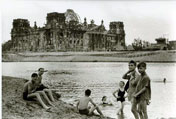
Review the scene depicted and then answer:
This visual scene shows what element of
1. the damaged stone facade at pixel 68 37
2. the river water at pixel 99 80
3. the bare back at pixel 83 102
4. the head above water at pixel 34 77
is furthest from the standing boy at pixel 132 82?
the head above water at pixel 34 77

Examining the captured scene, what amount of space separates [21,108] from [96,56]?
1222 mm

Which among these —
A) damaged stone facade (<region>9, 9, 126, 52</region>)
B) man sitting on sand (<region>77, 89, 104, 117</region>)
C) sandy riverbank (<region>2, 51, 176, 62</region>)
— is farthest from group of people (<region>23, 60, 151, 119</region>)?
damaged stone facade (<region>9, 9, 126, 52</region>)

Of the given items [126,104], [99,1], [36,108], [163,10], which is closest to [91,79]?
[126,104]

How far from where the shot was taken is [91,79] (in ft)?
11.9

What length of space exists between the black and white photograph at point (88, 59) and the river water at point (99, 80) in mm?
13

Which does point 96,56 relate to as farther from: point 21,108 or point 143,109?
point 21,108

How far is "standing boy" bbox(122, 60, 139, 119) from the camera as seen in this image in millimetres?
3314

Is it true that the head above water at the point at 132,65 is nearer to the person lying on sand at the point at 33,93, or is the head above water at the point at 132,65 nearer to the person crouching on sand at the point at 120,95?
the person crouching on sand at the point at 120,95

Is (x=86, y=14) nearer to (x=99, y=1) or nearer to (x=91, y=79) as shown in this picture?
(x=99, y=1)

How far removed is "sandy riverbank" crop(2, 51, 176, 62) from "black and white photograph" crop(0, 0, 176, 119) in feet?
0.04

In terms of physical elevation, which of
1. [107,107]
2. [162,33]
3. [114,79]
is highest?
[162,33]

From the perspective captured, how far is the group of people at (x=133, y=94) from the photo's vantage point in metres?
3.30

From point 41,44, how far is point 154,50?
157 cm

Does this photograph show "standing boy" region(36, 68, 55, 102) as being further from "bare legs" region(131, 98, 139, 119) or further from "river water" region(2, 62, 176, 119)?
"bare legs" region(131, 98, 139, 119)
